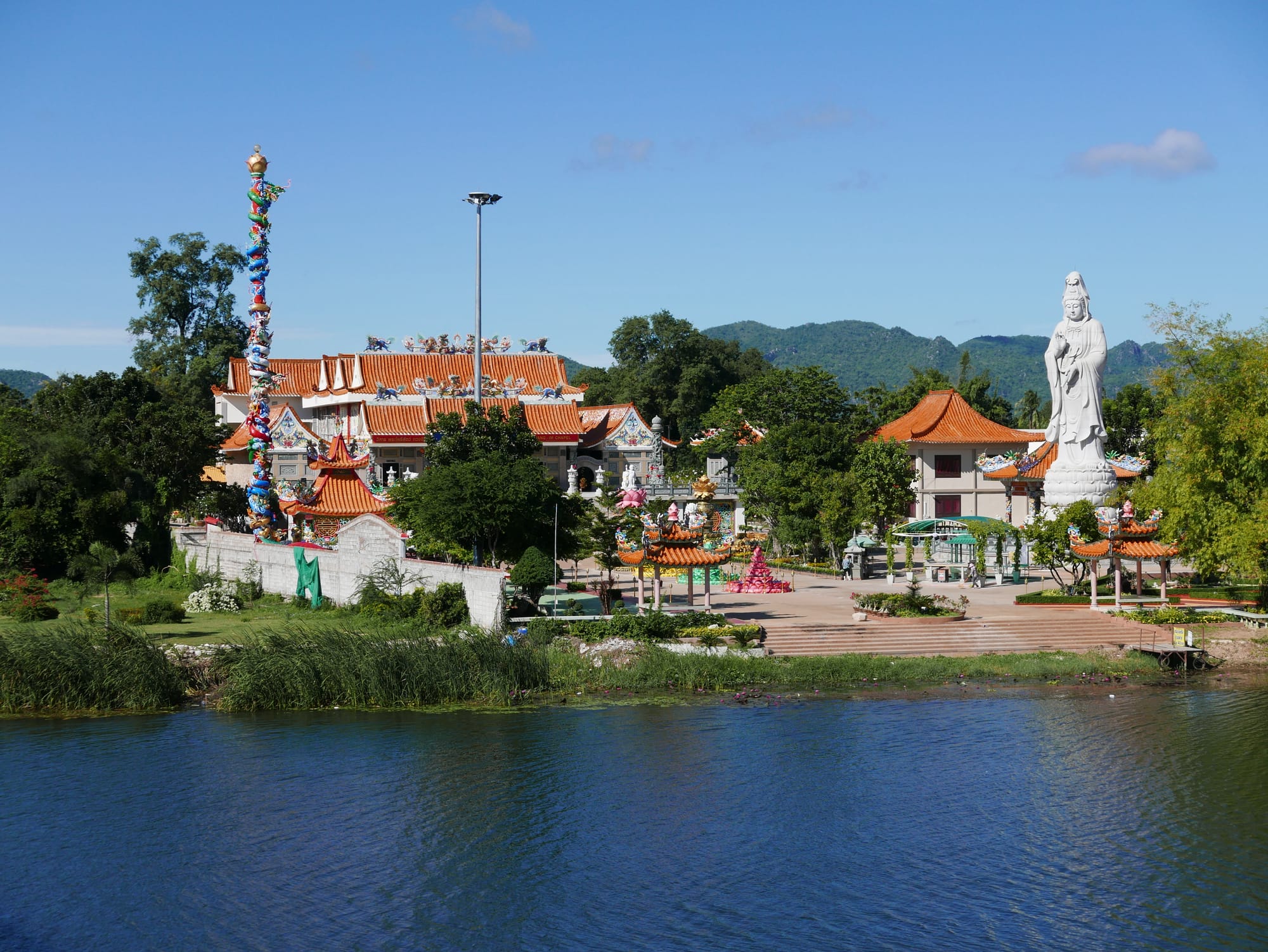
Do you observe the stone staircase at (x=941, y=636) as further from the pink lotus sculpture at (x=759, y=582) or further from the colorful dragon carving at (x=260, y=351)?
the colorful dragon carving at (x=260, y=351)

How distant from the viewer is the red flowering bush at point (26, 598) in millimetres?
34906

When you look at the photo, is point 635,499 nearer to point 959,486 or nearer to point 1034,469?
point 1034,469

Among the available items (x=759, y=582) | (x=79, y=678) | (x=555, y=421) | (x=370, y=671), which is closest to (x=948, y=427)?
(x=555, y=421)

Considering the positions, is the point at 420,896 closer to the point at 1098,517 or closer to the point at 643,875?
the point at 643,875

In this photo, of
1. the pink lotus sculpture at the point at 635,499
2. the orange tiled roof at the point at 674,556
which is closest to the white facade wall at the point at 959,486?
the pink lotus sculpture at the point at 635,499

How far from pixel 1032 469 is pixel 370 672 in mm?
33938

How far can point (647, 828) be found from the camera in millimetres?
21172

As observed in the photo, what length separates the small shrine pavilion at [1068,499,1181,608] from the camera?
1464 inches

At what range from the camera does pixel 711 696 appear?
29359 mm

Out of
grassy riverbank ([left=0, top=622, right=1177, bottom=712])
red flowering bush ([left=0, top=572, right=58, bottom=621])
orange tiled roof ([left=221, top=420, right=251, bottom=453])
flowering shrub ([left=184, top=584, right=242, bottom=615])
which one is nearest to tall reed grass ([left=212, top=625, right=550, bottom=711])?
grassy riverbank ([left=0, top=622, right=1177, bottom=712])

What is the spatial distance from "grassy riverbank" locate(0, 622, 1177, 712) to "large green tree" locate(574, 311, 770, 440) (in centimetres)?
5912

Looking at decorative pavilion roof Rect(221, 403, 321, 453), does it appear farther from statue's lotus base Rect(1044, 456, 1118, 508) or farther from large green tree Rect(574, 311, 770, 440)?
statue's lotus base Rect(1044, 456, 1118, 508)

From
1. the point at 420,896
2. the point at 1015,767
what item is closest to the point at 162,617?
the point at 420,896

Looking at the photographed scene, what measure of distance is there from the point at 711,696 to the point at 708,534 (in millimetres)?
11933
